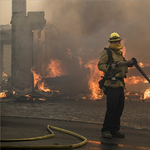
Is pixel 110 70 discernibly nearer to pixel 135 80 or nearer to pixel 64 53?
pixel 135 80

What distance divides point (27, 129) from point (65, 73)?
9.80 metres

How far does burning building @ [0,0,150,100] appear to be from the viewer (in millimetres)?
12739

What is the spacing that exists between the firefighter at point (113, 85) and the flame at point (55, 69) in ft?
33.9

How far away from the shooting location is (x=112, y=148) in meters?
3.61

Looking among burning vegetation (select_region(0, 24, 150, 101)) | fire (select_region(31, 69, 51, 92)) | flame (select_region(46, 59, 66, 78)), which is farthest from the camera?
flame (select_region(46, 59, 66, 78))

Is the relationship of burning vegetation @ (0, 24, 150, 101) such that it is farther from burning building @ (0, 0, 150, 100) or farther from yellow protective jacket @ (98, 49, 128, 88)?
yellow protective jacket @ (98, 49, 128, 88)

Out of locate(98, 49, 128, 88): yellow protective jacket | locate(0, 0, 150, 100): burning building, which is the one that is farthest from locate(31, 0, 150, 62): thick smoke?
locate(98, 49, 128, 88): yellow protective jacket

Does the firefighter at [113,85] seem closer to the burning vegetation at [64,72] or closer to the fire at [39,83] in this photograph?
the burning vegetation at [64,72]

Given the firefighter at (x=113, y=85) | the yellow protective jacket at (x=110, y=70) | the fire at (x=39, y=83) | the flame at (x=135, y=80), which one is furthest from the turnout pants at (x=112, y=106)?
the fire at (x=39, y=83)

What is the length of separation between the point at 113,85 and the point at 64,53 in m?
10.9

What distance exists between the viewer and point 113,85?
14.2ft

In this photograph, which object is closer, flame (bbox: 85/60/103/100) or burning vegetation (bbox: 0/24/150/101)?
flame (bbox: 85/60/103/100)

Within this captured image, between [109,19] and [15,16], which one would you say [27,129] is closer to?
[15,16]

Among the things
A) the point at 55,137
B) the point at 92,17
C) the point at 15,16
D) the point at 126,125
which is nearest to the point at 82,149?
the point at 55,137
